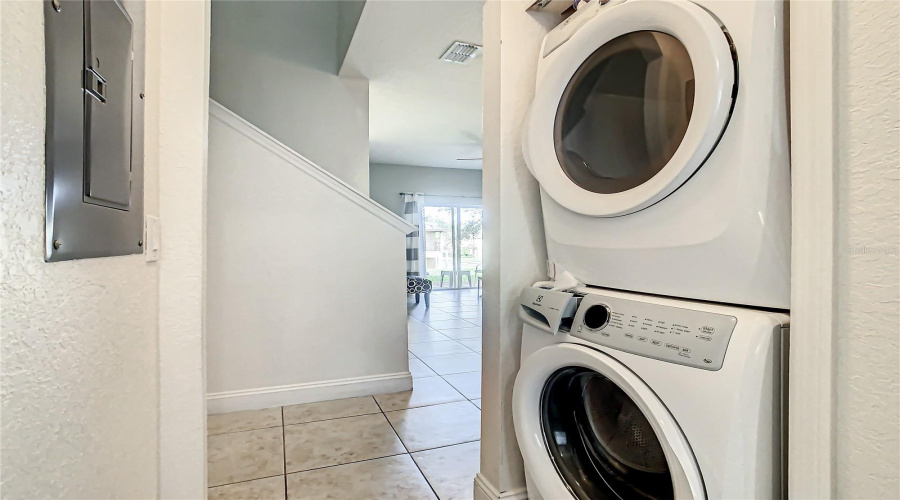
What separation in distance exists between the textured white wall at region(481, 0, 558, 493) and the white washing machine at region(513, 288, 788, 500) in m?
0.12

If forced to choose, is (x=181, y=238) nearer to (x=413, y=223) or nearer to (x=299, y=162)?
(x=299, y=162)

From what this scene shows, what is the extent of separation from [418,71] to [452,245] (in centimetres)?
524

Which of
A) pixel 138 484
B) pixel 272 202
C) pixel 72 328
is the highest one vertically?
pixel 272 202

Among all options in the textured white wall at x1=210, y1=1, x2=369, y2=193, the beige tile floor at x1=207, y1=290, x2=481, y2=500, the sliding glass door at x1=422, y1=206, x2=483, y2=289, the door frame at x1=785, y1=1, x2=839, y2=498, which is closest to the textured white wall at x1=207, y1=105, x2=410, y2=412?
the beige tile floor at x1=207, y1=290, x2=481, y2=500

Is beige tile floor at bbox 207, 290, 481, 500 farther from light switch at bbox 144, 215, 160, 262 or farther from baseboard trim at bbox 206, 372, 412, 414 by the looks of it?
light switch at bbox 144, 215, 160, 262

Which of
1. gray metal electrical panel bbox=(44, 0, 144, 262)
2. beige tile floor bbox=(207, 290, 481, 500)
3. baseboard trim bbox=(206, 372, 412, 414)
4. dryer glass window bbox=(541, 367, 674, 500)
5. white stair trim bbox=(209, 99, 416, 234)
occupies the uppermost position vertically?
white stair trim bbox=(209, 99, 416, 234)

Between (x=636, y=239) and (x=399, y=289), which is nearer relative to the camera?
(x=636, y=239)

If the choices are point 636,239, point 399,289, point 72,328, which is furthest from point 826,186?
point 399,289

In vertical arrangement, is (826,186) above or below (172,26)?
below

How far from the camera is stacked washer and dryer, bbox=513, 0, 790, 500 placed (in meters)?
0.75

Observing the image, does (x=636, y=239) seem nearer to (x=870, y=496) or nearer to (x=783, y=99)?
(x=783, y=99)

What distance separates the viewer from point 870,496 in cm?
61

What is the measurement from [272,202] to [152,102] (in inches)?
53.8

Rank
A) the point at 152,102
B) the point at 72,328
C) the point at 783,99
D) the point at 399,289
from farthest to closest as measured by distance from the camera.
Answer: the point at 399,289 → the point at 152,102 → the point at 783,99 → the point at 72,328
